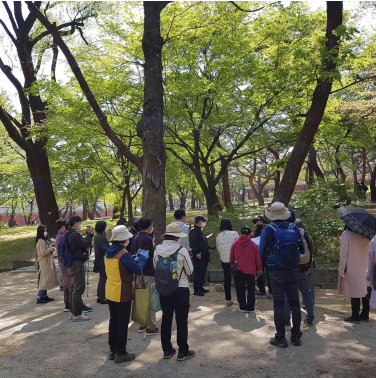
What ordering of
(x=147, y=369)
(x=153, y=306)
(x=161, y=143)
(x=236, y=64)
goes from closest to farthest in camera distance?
(x=147, y=369)
(x=153, y=306)
(x=161, y=143)
(x=236, y=64)

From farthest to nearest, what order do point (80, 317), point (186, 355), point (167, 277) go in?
point (80, 317), point (186, 355), point (167, 277)

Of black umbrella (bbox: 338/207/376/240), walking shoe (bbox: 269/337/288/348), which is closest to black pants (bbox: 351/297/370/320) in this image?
black umbrella (bbox: 338/207/376/240)

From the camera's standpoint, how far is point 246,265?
6074 millimetres

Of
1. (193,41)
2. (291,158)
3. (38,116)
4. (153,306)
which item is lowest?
(153,306)

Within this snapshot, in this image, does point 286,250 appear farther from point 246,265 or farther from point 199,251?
point 199,251

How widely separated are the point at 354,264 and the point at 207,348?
8.55 ft

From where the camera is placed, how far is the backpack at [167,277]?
4062 mm

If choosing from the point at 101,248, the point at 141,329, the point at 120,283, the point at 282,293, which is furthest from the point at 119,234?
the point at 101,248

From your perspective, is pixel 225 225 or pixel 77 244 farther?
pixel 225 225

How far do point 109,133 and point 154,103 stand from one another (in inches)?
53.3

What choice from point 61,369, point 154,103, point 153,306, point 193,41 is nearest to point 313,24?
point 193,41

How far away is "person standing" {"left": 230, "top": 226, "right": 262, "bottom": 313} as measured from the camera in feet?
20.0

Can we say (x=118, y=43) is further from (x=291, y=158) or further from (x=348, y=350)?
(x=348, y=350)

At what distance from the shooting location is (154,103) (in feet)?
24.5
